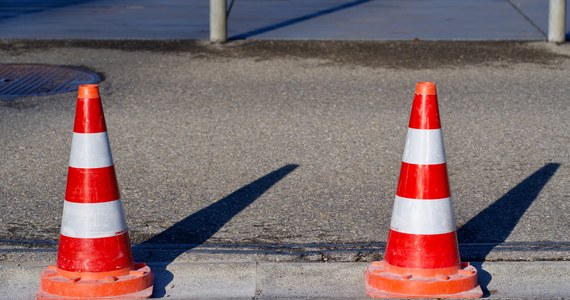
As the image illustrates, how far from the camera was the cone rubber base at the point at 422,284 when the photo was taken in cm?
398

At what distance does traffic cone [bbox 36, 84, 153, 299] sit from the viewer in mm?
4023

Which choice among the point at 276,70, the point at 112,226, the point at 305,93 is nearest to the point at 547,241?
the point at 112,226

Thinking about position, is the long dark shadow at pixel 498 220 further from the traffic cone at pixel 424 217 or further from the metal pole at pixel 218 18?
the metal pole at pixel 218 18

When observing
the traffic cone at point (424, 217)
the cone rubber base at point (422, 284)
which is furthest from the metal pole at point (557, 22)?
the cone rubber base at point (422, 284)

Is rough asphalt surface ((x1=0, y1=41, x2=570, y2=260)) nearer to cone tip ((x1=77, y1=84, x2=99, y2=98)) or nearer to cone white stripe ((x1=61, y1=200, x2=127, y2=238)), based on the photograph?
cone white stripe ((x1=61, y1=200, x2=127, y2=238))

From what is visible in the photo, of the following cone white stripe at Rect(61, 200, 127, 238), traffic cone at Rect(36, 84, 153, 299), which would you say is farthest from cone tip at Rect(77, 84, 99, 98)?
cone white stripe at Rect(61, 200, 127, 238)

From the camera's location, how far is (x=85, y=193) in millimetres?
4070

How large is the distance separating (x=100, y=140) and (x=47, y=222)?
0.98 m

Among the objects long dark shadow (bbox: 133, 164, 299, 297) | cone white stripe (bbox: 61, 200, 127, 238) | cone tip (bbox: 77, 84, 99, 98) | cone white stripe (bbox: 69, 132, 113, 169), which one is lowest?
long dark shadow (bbox: 133, 164, 299, 297)

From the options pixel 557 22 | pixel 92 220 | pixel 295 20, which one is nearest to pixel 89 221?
pixel 92 220

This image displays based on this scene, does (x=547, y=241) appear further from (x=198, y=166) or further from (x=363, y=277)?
(x=198, y=166)

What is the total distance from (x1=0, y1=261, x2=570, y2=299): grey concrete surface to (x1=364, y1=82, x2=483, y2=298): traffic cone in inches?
5.8

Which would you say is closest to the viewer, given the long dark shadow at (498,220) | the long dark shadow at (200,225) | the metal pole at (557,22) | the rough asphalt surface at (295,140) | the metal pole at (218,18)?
the long dark shadow at (200,225)

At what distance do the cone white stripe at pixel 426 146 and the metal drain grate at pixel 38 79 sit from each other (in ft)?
14.1
